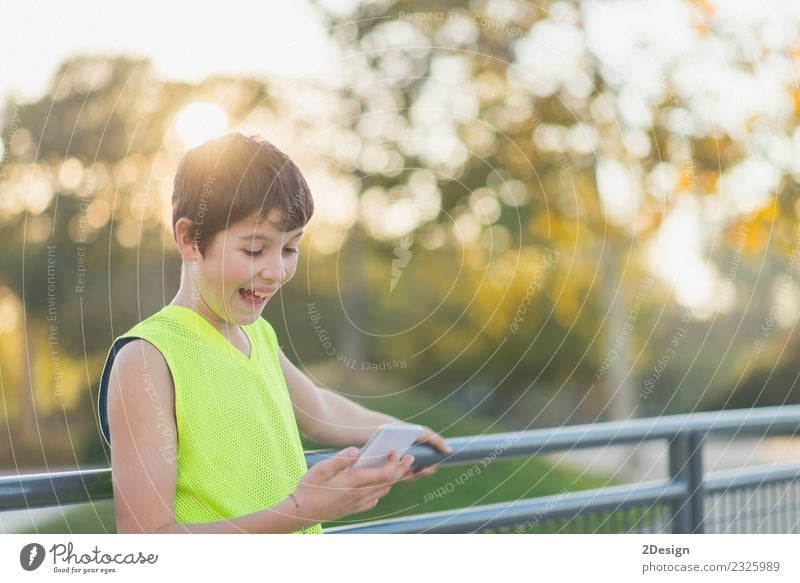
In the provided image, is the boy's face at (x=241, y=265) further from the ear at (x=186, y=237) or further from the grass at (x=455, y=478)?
the grass at (x=455, y=478)

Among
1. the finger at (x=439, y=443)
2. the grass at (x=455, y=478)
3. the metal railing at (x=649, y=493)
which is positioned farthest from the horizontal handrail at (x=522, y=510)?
the grass at (x=455, y=478)

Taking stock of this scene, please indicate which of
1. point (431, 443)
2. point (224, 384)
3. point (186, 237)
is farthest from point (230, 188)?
point (431, 443)

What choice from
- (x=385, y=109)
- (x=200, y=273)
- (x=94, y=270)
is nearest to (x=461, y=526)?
(x=200, y=273)

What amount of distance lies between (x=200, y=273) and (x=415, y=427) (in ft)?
1.37

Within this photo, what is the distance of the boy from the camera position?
1.18 m

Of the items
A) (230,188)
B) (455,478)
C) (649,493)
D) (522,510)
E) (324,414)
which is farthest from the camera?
(455,478)

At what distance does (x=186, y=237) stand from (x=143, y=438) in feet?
1.03

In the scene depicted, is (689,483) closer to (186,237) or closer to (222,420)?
(222,420)

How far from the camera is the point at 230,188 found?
1.28 m

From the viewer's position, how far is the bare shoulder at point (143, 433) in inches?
44.7

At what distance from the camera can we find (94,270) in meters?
5.39

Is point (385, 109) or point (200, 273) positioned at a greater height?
point (385, 109)

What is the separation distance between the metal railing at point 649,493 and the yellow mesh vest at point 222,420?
144mm
